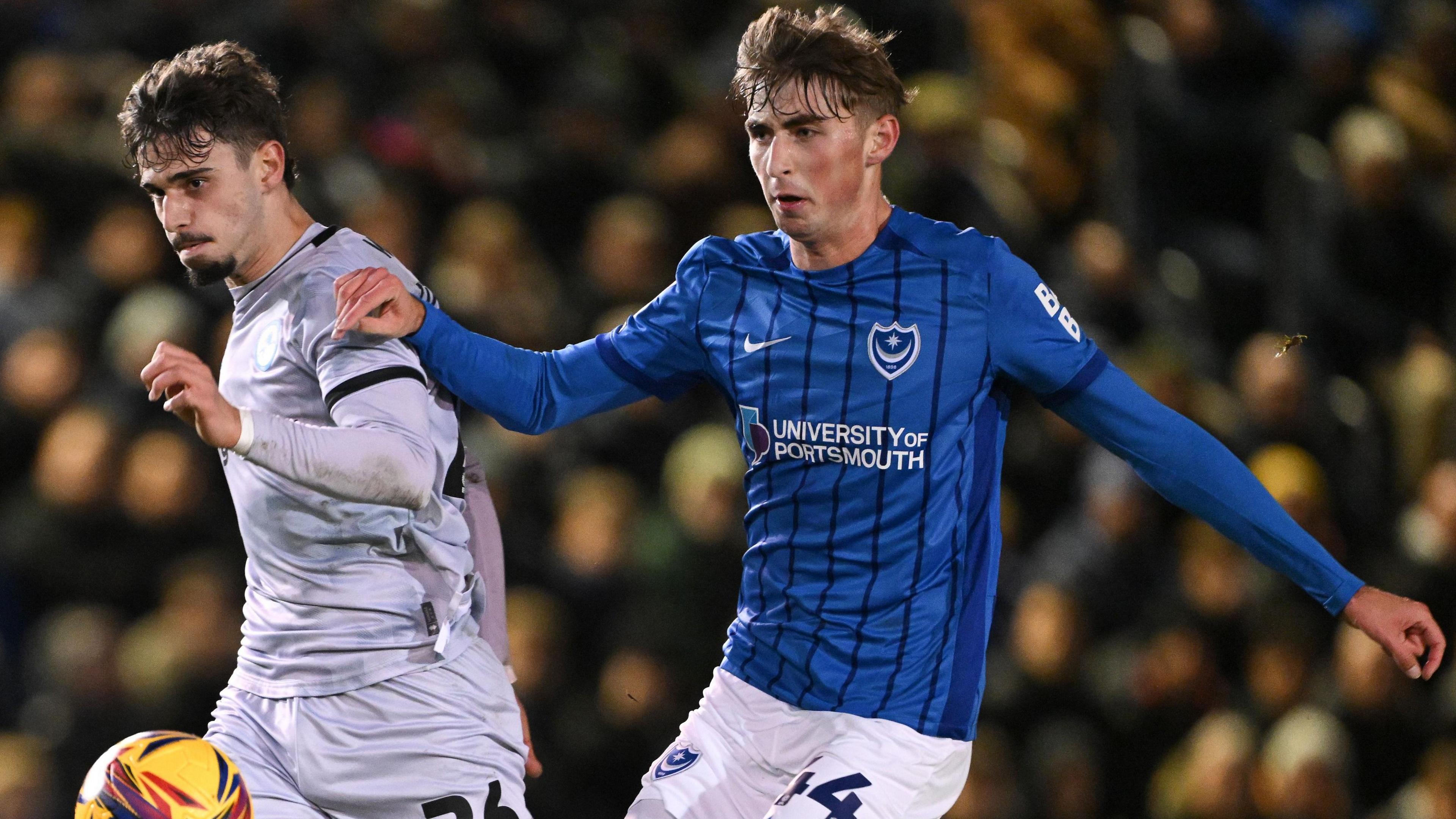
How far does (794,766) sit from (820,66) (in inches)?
47.6

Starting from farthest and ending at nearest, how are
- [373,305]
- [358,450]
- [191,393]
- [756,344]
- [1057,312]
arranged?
1. [756,344]
2. [1057,312]
3. [373,305]
4. [358,450]
5. [191,393]

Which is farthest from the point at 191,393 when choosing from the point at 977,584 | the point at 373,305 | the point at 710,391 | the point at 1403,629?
the point at 710,391

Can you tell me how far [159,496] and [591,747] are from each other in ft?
4.89

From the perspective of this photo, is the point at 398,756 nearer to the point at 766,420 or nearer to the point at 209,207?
the point at 766,420

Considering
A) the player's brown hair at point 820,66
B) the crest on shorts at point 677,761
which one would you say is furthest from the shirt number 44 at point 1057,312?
the crest on shorts at point 677,761

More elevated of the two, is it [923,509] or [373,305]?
[373,305]

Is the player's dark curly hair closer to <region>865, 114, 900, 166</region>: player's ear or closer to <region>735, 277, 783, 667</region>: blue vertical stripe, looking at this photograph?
<region>735, 277, 783, 667</region>: blue vertical stripe

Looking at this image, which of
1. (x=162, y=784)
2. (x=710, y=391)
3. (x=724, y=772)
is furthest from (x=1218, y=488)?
(x=710, y=391)

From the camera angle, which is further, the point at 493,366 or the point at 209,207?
the point at 493,366

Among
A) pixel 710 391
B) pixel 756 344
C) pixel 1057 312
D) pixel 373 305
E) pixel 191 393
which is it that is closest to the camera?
pixel 191 393

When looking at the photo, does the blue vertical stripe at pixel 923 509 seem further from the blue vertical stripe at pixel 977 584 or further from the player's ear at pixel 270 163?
the player's ear at pixel 270 163

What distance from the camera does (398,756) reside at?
2625mm

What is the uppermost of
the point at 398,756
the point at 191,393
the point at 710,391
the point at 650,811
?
the point at 191,393

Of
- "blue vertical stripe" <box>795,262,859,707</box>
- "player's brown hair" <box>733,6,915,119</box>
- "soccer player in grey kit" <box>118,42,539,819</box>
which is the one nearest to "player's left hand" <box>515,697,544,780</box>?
"soccer player in grey kit" <box>118,42,539,819</box>
